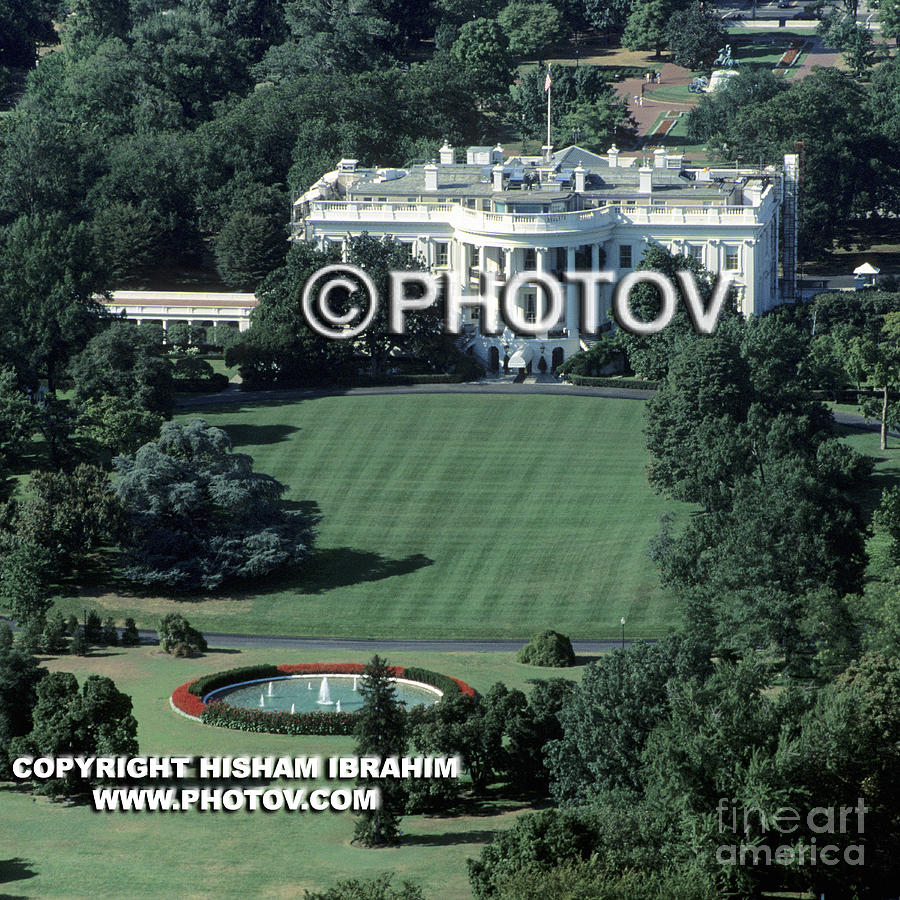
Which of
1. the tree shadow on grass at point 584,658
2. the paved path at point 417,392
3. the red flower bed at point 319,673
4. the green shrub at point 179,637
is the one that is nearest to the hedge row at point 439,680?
the red flower bed at point 319,673

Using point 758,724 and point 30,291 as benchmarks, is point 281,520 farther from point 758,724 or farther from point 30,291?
point 758,724

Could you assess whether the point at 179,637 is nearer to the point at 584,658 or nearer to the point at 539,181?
the point at 584,658

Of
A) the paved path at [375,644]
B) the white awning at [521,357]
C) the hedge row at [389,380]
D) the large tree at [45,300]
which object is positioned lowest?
the paved path at [375,644]

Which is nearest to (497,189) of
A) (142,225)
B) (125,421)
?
(142,225)

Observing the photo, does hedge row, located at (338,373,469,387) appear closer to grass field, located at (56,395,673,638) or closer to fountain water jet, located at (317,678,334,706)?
grass field, located at (56,395,673,638)

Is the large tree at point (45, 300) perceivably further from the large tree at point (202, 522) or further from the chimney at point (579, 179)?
the chimney at point (579, 179)

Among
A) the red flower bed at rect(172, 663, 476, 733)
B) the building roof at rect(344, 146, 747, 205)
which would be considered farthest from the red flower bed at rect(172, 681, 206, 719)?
the building roof at rect(344, 146, 747, 205)

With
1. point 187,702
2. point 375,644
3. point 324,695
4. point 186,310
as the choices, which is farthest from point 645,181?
point 187,702
